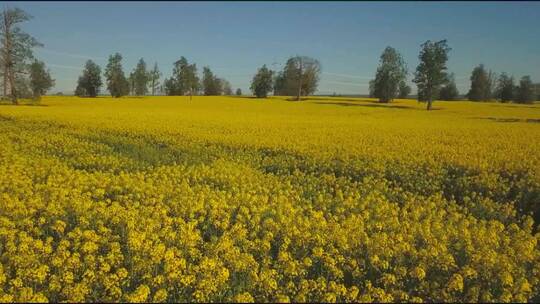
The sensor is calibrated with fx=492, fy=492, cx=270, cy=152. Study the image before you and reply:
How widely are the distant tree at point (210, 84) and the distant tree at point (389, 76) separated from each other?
194 ft

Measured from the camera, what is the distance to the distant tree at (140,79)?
4727 inches

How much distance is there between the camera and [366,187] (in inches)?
486

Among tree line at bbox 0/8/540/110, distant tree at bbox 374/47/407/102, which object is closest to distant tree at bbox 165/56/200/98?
tree line at bbox 0/8/540/110

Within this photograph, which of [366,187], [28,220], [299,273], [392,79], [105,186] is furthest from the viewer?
[392,79]

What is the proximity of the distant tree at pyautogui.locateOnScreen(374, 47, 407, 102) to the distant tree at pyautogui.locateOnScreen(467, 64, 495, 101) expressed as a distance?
31254 millimetres

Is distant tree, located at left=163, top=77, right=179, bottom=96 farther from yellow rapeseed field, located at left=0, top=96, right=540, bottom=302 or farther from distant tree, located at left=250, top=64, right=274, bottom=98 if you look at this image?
yellow rapeseed field, located at left=0, top=96, right=540, bottom=302

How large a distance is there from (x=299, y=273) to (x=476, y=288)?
6.87 feet

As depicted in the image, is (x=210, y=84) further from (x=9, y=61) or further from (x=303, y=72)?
(x=9, y=61)

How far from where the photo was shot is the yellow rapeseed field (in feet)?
19.6

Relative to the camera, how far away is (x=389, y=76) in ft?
242

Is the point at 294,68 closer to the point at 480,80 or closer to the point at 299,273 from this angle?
the point at 480,80

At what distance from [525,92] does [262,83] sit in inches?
1904

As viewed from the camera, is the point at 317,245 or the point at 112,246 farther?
the point at 317,245

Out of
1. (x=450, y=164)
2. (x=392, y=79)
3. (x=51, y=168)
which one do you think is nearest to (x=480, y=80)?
(x=392, y=79)
